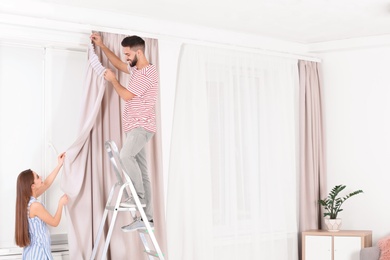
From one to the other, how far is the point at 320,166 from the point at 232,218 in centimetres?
123

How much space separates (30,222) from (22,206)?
0.12 meters

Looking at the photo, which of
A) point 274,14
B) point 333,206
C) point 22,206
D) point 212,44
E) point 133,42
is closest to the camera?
point 22,206

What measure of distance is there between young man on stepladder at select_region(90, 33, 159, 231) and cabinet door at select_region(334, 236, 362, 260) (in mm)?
2204

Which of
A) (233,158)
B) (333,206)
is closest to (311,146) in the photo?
(333,206)

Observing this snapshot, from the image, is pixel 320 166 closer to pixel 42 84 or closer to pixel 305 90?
pixel 305 90

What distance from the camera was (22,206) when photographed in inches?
163

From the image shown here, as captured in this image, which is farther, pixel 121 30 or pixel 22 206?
pixel 121 30

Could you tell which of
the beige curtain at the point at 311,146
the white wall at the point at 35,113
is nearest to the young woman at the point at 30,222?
the white wall at the point at 35,113

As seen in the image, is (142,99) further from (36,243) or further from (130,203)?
(36,243)

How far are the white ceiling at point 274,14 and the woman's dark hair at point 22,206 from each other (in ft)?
4.30

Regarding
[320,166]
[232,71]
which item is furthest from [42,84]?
[320,166]

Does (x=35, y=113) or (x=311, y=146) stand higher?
(x=35, y=113)

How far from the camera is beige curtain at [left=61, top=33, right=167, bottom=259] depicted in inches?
178

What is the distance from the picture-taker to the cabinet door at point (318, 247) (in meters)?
5.80
